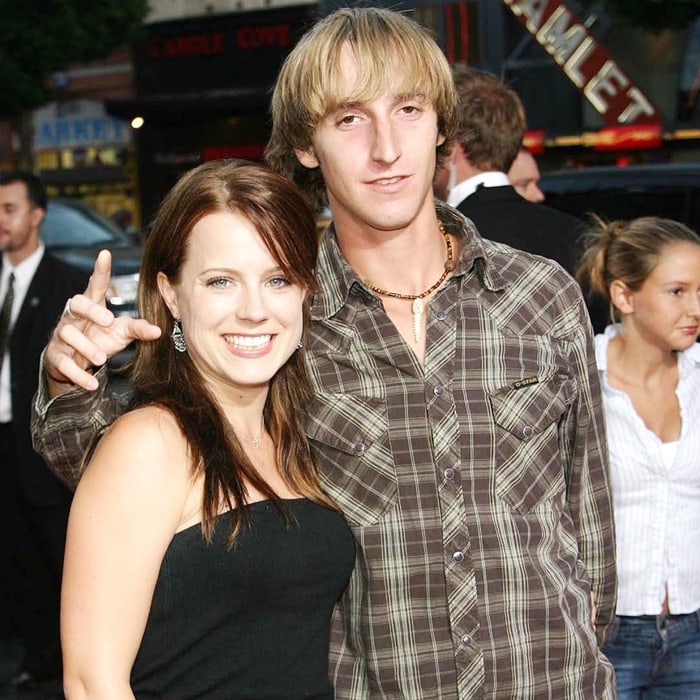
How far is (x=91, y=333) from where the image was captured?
2.25 meters

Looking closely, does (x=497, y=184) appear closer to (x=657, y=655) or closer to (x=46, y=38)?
(x=657, y=655)

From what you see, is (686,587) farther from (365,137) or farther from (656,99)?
(656,99)

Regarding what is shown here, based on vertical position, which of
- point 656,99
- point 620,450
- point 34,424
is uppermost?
point 656,99

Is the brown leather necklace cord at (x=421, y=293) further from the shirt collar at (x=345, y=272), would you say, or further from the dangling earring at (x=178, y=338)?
the dangling earring at (x=178, y=338)

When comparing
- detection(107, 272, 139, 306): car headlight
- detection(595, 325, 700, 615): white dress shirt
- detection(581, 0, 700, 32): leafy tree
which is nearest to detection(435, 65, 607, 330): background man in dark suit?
detection(595, 325, 700, 615): white dress shirt

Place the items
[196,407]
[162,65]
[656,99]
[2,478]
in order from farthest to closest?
[162,65]
[656,99]
[2,478]
[196,407]

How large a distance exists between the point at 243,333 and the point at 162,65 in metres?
19.8

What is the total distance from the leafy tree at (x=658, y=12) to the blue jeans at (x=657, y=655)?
8.52 m

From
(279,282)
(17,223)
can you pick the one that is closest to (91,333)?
(279,282)

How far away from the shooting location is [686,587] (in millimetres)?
3283

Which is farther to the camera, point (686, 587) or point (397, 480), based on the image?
point (686, 587)

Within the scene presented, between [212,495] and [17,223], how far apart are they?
413 centimetres

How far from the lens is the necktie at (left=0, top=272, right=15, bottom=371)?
5367mm

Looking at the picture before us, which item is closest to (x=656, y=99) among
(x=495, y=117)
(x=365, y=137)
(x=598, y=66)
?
(x=598, y=66)
